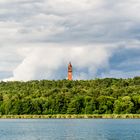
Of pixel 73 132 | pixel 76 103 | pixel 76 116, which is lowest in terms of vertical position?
pixel 73 132

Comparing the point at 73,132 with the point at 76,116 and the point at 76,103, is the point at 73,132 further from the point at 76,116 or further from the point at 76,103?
the point at 76,103

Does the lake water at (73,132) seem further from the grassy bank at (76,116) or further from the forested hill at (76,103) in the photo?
the forested hill at (76,103)

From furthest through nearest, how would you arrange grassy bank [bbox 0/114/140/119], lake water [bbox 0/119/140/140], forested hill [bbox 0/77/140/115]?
forested hill [bbox 0/77/140/115] → grassy bank [bbox 0/114/140/119] → lake water [bbox 0/119/140/140]

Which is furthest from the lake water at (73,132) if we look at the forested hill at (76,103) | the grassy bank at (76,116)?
the forested hill at (76,103)

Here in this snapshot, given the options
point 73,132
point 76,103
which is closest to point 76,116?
point 76,103

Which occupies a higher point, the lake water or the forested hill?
the forested hill

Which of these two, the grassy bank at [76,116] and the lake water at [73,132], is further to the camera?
the grassy bank at [76,116]

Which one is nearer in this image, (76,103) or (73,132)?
(73,132)

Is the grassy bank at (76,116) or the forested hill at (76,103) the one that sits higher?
the forested hill at (76,103)

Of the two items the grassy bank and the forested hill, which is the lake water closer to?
→ the grassy bank

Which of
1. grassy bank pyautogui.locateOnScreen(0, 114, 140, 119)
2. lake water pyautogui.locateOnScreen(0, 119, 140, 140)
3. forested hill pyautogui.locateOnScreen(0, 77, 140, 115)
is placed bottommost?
lake water pyautogui.locateOnScreen(0, 119, 140, 140)

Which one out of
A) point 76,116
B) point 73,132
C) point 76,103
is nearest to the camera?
point 73,132

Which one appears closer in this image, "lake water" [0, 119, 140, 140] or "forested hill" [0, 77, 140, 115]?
"lake water" [0, 119, 140, 140]

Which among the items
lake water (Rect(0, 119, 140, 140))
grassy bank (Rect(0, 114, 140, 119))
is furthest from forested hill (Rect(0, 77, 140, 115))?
lake water (Rect(0, 119, 140, 140))
